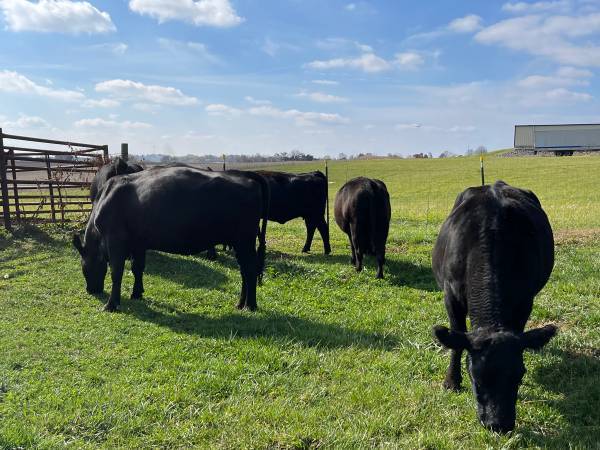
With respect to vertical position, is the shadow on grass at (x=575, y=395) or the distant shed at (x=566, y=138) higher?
the distant shed at (x=566, y=138)

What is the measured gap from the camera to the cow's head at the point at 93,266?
793cm

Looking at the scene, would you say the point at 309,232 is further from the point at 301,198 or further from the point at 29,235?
the point at 29,235

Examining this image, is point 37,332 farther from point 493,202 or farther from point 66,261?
point 493,202

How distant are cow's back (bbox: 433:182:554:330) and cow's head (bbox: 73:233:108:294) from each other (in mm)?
5415

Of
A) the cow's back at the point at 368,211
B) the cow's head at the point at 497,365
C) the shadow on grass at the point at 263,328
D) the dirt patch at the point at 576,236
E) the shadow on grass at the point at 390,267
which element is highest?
the cow's back at the point at 368,211

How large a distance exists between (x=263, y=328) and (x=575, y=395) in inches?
131

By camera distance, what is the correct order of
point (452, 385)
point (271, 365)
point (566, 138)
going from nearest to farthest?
point (452, 385) < point (271, 365) < point (566, 138)

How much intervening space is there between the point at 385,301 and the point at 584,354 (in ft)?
8.96

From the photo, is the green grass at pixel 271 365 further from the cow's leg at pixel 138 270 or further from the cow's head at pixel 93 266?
the cow's head at pixel 93 266

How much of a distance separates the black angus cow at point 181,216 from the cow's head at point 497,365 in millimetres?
3917

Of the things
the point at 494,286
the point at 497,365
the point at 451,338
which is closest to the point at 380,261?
the point at 494,286

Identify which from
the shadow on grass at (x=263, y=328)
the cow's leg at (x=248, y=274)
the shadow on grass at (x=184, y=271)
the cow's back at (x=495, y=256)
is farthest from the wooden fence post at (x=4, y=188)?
the cow's back at (x=495, y=256)

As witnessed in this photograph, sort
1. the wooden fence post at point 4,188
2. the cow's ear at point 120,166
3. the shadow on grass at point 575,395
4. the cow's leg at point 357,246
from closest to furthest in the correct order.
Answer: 1. the shadow on grass at point 575,395
2. the cow's leg at point 357,246
3. the cow's ear at point 120,166
4. the wooden fence post at point 4,188

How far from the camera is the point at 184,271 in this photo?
366 inches
